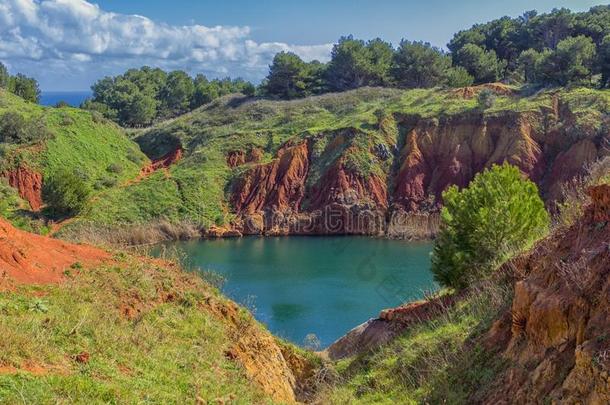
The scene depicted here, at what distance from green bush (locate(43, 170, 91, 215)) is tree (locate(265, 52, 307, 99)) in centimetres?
3468

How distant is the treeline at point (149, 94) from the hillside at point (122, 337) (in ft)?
225

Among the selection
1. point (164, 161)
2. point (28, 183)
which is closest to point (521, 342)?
point (28, 183)

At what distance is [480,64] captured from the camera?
243ft

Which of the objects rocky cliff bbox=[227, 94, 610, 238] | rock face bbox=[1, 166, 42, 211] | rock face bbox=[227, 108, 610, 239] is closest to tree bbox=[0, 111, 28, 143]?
rock face bbox=[1, 166, 42, 211]

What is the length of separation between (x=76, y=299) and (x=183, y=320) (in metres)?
3.05

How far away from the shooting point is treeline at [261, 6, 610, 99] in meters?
72.2

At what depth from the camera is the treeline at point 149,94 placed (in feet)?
279

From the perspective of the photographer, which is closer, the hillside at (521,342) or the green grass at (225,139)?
the hillside at (521,342)

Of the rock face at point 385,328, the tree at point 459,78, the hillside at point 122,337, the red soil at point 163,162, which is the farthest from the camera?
the tree at point 459,78

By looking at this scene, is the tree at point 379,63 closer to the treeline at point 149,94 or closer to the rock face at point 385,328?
the treeline at point 149,94

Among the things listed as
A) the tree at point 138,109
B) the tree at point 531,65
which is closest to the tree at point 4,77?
the tree at point 138,109

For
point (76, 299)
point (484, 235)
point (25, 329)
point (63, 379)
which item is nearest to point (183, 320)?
point (76, 299)

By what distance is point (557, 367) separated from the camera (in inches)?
420

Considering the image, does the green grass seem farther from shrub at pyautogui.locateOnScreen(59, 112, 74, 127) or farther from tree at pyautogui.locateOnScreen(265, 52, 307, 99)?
tree at pyautogui.locateOnScreen(265, 52, 307, 99)
